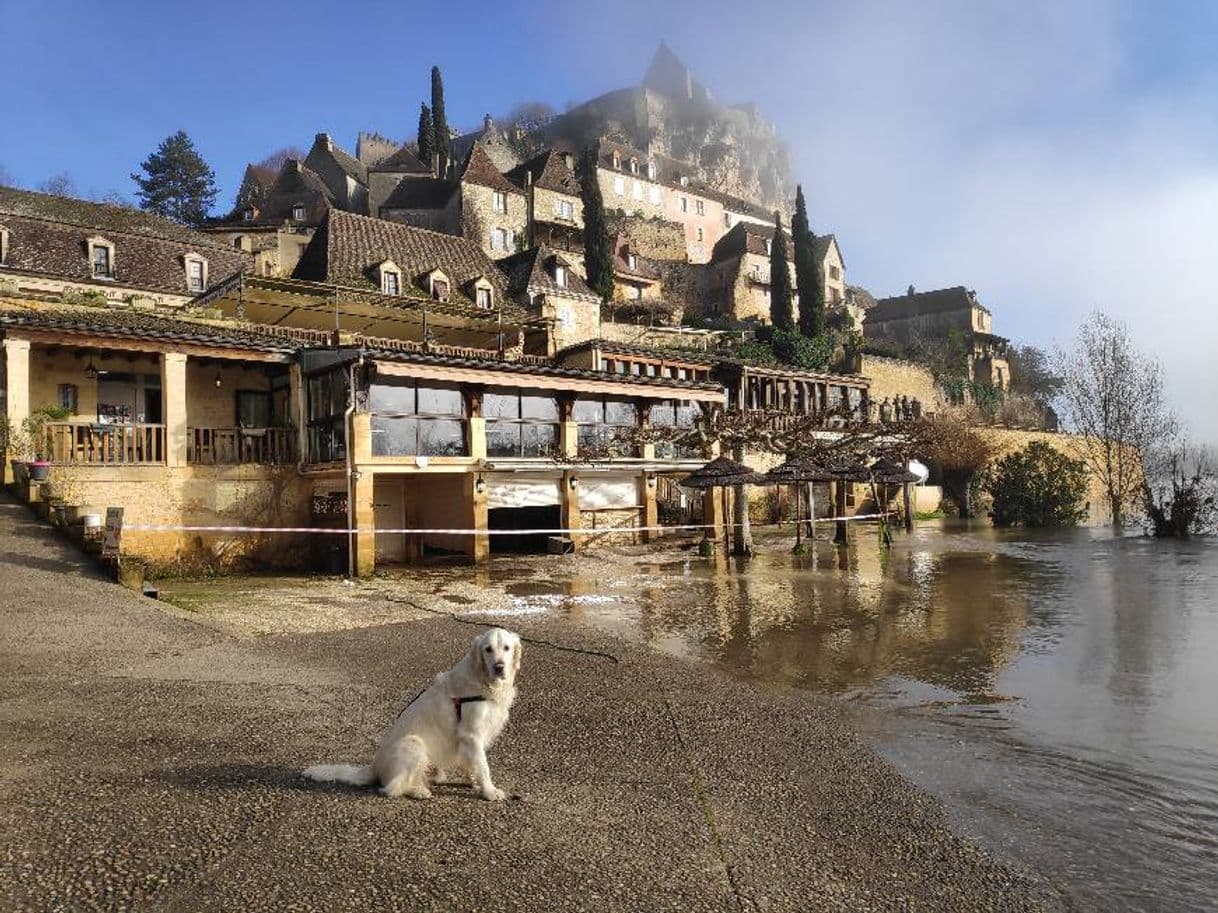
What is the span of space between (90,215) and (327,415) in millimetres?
22246

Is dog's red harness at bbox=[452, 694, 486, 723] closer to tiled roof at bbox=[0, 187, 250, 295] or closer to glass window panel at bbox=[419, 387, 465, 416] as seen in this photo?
glass window panel at bbox=[419, 387, 465, 416]

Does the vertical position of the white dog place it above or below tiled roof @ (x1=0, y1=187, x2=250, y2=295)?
below

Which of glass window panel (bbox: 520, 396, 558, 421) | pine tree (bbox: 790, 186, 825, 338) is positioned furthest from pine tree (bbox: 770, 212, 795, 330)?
glass window panel (bbox: 520, 396, 558, 421)

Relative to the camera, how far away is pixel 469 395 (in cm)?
2106

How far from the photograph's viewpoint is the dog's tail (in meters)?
4.71

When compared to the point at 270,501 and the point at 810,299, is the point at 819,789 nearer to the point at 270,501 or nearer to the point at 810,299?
the point at 270,501

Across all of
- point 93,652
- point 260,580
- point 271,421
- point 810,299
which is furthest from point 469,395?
point 810,299

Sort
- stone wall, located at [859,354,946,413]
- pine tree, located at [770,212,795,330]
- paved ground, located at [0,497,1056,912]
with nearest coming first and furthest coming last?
paved ground, located at [0,497,1056,912] → stone wall, located at [859,354,946,413] → pine tree, located at [770,212,795,330]

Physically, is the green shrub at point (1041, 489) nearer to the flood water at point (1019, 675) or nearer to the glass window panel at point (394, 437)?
the flood water at point (1019, 675)

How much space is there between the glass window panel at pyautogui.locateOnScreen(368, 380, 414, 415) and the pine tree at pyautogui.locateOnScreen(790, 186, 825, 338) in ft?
127

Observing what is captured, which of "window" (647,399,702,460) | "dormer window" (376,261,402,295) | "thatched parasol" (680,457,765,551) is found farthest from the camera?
"dormer window" (376,261,402,295)

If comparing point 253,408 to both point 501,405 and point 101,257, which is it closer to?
point 501,405

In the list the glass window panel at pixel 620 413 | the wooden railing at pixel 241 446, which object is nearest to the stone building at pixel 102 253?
the wooden railing at pixel 241 446

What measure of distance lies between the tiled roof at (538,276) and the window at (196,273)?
43.3ft
